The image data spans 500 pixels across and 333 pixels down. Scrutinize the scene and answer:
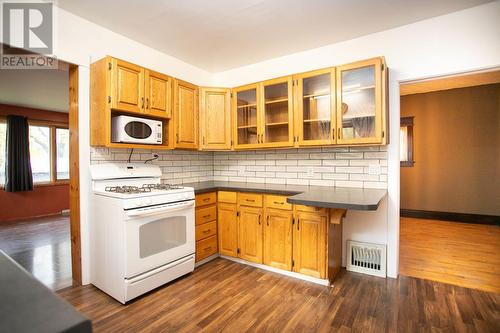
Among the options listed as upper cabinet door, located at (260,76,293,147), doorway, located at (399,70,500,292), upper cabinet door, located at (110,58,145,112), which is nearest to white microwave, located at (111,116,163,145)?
upper cabinet door, located at (110,58,145,112)

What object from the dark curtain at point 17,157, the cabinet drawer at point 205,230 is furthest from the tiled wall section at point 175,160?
the dark curtain at point 17,157

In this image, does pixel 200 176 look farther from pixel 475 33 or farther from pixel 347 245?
pixel 475 33

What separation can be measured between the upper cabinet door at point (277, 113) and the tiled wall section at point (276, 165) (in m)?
0.37

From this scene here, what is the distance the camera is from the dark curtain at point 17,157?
5.41 metres

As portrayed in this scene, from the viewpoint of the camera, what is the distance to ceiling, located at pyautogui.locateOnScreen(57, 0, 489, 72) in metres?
2.21

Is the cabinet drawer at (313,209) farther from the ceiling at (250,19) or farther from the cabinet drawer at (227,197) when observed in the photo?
the ceiling at (250,19)

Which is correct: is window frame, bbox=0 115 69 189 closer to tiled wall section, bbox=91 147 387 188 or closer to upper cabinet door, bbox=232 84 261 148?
tiled wall section, bbox=91 147 387 188

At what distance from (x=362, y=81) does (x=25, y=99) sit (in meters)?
6.09

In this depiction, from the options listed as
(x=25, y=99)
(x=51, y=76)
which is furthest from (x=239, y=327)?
(x=25, y=99)

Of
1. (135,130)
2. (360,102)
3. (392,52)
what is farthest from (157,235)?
(392,52)

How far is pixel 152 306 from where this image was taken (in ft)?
7.09

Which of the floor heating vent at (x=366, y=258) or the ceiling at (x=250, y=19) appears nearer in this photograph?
the ceiling at (x=250, y=19)

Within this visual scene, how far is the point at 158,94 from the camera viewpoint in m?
2.76

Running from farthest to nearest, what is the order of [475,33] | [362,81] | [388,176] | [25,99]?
[25,99] < [388,176] < [362,81] < [475,33]
